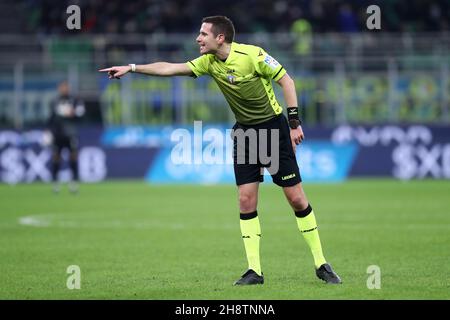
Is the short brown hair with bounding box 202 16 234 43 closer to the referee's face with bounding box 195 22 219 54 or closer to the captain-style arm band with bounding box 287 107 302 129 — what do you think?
the referee's face with bounding box 195 22 219 54

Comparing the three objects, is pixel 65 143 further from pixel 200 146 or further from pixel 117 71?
pixel 117 71

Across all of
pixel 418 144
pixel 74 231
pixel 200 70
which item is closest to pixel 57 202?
pixel 74 231

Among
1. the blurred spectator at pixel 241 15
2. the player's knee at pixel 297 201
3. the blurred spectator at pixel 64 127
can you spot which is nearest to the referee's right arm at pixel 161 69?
the player's knee at pixel 297 201

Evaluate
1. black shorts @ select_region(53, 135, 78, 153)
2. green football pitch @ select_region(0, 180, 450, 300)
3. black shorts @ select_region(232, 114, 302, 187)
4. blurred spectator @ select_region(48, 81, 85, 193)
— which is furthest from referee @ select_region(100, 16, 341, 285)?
black shorts @ select_region(53, 135, 78, 153)

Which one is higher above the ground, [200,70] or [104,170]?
[200,70]

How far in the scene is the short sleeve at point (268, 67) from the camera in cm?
927

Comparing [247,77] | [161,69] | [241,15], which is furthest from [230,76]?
[241,15]

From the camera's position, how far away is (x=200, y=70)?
9.57m

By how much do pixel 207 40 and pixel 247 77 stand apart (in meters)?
0.50

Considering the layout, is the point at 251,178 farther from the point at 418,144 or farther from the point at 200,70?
the point at 418,144

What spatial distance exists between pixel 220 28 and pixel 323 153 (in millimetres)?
17928

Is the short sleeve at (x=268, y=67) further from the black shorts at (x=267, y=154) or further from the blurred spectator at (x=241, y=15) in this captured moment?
the blurred spectator at (x=241, y=15)

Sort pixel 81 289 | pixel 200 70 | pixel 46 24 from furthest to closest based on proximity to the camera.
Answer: pixel 46 24 < pixel 200 70 < pixel 81 289

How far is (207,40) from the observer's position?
9227mm
